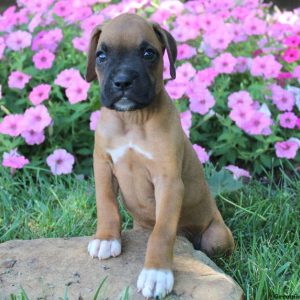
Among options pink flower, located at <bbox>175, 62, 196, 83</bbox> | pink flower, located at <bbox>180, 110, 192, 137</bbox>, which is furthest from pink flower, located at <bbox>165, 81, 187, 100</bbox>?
pink flower, located at <bbox>180, 110, 192, 137</bbox>

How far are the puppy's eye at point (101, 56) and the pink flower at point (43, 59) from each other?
199cm

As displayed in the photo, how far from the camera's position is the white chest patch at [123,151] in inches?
134

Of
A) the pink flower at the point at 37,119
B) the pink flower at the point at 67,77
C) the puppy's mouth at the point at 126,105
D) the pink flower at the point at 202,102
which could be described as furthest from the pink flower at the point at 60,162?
the puppy's mouth at the point at 126,105

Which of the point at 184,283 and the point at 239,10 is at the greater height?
the point at 239,10

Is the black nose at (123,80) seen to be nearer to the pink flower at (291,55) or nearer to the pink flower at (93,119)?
the pink flower at (93,119)

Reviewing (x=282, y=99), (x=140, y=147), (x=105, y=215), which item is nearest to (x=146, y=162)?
(x=140, y=147)

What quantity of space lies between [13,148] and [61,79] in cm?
71

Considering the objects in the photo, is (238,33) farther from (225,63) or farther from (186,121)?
(186,121)

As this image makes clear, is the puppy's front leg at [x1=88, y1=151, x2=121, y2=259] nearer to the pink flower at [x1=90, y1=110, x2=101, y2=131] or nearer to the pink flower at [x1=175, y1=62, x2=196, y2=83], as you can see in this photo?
the pink flower at [x1=90, y1=110, x2=101, y2=131]

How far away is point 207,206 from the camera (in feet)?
12.5

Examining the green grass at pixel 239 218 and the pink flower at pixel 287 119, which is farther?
the pink flower at pixel 287 119

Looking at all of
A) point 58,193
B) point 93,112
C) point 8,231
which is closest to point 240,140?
point 93,112

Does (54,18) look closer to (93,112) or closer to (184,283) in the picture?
(93,112)

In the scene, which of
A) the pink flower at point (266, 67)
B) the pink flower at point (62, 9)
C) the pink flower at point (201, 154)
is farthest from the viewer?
the pink flower at point (62, 9)
